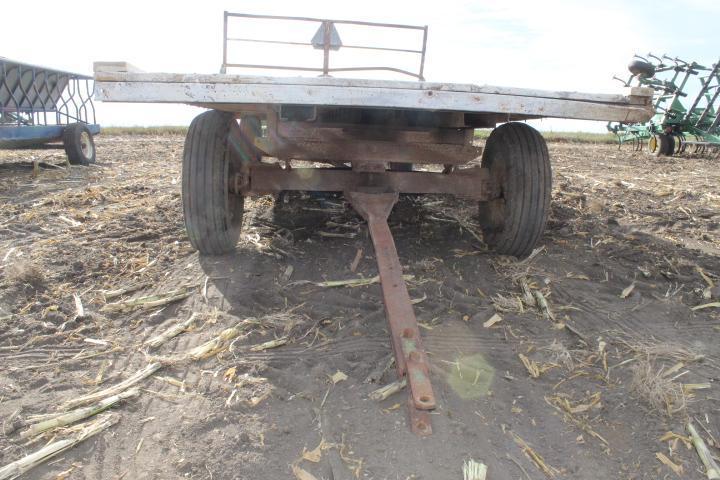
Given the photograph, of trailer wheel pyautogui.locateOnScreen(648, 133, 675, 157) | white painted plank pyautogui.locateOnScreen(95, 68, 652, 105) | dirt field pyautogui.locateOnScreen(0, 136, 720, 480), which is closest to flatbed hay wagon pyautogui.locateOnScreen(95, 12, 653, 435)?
white painted plank pyautogui.locateOnScreen(95, 68, 652, 105)

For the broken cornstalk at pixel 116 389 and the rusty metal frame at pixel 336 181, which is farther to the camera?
the rusty metal frame at pixel 336 181

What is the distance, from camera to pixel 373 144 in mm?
3490

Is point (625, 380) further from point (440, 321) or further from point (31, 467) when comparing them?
point (31, 467)

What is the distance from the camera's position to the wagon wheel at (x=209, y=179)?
11.4 feet

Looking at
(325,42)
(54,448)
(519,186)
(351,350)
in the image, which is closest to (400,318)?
(351,350)

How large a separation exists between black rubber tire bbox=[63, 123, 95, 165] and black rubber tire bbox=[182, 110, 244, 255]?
7.12 metres

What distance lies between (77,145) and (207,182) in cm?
742

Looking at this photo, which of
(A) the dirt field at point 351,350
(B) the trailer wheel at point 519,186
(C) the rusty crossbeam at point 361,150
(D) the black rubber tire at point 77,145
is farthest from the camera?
(D) the black rubber tire at point 77,145

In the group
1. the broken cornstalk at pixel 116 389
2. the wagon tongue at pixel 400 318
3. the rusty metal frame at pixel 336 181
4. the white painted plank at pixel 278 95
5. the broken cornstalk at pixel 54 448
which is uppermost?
the white painted plank at pixel 278 95

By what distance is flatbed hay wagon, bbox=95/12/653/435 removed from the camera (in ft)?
8.33

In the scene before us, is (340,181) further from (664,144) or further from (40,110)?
(664,144)

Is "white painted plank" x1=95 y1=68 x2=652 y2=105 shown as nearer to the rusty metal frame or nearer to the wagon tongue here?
the wagon tongue

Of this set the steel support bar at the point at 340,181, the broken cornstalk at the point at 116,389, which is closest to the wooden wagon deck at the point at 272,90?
the steel support bar at the point at 340,181

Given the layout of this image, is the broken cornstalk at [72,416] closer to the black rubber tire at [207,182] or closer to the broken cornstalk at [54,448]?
the broken cornstalk at [54,448]
